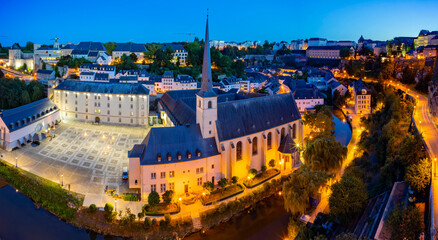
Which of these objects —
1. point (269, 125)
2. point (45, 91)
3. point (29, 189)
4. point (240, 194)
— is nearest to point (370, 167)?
point (269, 125)

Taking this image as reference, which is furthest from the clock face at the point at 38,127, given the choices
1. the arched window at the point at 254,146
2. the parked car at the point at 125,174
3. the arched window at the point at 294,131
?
the arched window at the point at 294,131

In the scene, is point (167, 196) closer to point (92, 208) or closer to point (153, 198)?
point (153, 198)

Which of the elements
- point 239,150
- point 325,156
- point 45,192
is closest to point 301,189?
point 325,156

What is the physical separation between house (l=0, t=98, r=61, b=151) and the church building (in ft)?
63.0

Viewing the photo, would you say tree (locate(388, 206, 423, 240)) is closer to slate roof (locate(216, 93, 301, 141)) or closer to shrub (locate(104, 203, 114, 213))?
slate roof (locate(216, 93, 301, 141))

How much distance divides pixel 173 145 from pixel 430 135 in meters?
22.5

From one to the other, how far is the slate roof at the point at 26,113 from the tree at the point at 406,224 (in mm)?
39896

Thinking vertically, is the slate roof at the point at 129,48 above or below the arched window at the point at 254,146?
above

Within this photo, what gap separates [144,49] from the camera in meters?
86.1

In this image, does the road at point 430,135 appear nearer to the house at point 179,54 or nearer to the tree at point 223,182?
the tree at point 223,182

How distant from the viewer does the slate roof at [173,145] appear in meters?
27.2

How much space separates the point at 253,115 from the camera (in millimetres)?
33688

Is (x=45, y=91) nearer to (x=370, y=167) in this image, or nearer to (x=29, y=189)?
(x=29, y=189)

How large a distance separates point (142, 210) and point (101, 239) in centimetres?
353
